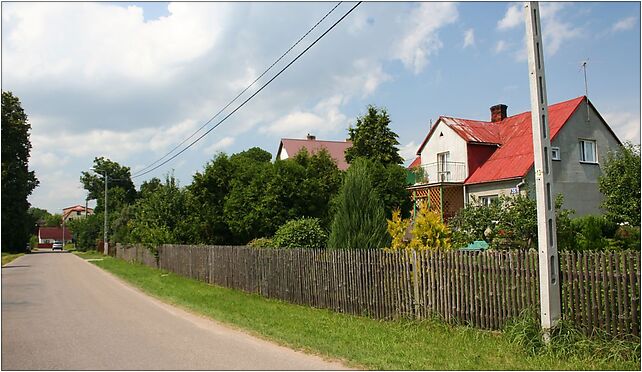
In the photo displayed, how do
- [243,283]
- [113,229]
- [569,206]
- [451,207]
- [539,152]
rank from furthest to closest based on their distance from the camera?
[113,229] < [451,207] < [569,206] < [243,283] < [539,152]

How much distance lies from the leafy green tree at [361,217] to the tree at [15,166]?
38982mm

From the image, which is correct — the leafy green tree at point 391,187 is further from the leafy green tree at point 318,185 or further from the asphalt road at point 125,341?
the asphalt road at point 125,341

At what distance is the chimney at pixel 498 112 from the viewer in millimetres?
32125

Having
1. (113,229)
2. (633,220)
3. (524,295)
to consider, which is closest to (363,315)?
(524,295)

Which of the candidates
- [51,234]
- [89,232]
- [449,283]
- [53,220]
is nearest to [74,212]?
[53,220]

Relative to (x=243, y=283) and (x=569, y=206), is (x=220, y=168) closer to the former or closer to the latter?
(x=243, y=283)

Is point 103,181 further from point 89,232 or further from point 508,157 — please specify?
point 508,157

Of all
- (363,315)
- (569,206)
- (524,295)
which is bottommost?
(363,315)

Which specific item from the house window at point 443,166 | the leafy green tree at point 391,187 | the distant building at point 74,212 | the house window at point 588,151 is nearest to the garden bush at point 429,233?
the leafy green tree at point 391,187

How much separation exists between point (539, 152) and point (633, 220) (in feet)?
51.3

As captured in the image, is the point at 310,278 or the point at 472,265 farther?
the point at 310,278

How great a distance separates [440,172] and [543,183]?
22134 millimetres

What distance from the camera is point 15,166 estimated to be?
48.9 metres

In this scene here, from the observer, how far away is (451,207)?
29.2m
